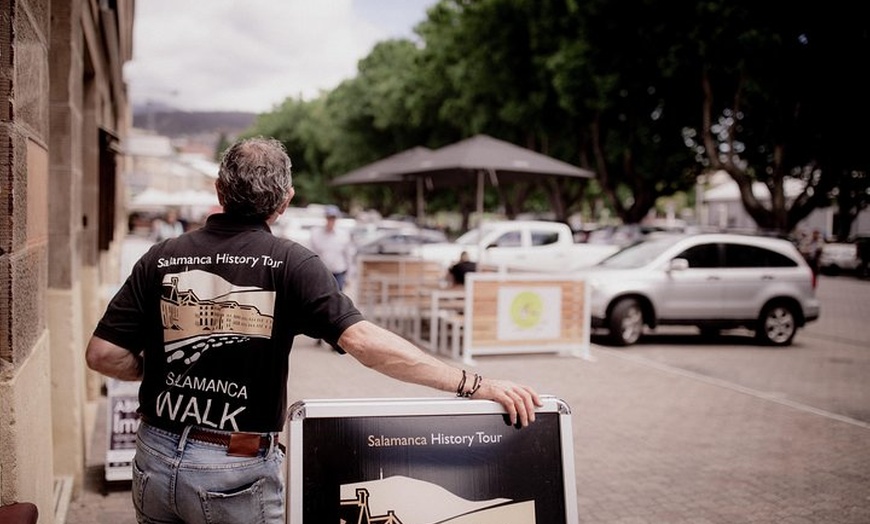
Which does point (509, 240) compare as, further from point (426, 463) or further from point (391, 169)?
point (426, 463)

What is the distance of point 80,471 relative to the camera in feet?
17.0

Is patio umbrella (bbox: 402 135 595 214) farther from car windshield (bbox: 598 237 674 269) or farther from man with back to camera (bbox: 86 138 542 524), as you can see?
man with back to camera (bbox: 86 138 542 524)

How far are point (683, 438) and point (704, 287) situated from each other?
6.08 metres

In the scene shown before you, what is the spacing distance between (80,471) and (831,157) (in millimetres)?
26150

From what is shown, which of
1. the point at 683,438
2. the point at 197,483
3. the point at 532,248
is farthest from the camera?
the point at 532,248

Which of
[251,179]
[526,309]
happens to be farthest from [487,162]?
[251,179]

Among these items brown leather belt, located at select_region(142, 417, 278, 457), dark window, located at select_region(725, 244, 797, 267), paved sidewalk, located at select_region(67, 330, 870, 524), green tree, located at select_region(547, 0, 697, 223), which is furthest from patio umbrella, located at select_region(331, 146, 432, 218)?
brown leather belt, located at select_region(142, 417, 278, 457)

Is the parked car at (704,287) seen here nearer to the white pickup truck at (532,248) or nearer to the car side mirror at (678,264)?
the car side mirror at (678,264)

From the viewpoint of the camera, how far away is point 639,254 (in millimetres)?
13000

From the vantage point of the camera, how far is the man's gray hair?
235 centimetres

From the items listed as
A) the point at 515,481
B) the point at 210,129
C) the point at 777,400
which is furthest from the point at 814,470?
the point at 210,129

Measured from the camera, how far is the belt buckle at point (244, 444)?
2289mm

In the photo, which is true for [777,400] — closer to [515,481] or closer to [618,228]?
[515,481]

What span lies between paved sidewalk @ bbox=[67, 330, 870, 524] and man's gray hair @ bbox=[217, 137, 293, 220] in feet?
10.4
